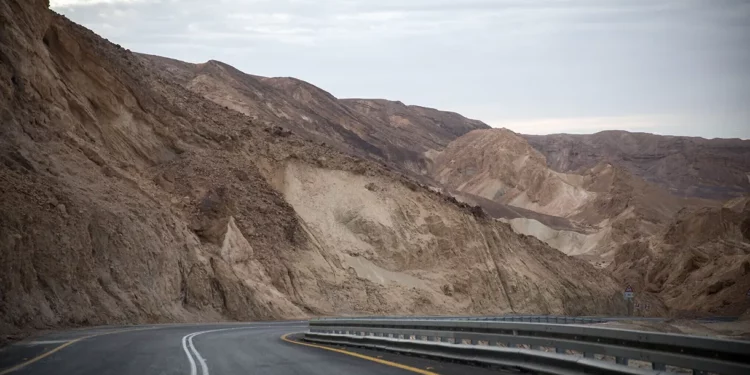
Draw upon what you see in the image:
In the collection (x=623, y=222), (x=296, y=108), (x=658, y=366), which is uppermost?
(x=296, y=108)

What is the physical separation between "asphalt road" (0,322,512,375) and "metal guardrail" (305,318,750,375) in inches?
15.0

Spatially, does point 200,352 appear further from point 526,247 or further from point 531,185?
point 531,185

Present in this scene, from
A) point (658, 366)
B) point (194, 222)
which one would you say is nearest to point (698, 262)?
point (194, 222)

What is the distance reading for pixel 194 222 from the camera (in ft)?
150

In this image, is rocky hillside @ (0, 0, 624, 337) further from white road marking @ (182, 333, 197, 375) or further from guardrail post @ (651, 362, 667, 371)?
guardrail post @ (651, 362, 667, 371)

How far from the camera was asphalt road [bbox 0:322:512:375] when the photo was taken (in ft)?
45.7

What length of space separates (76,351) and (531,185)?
512ft

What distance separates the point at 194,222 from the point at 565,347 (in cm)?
3721

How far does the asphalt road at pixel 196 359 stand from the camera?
13930 mm

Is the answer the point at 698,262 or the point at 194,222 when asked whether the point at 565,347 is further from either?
the point at 698,262

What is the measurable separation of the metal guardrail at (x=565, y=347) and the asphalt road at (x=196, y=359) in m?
0.38

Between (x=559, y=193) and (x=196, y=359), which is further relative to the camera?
(x=559, y=193)

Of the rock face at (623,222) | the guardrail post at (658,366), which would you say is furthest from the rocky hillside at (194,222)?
the guardrail post at (658,366)

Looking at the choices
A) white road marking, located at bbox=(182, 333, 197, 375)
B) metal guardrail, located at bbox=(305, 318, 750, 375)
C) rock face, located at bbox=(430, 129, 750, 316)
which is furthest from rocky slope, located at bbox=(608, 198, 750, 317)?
metal guardrail, located at bbox=(305, 318, 750, 375)
